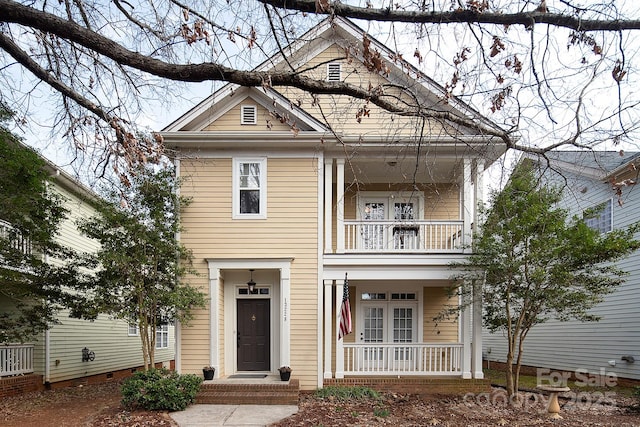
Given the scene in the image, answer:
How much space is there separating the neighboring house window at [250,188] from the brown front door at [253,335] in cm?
236

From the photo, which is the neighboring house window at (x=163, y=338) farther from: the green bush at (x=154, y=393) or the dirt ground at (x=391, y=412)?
the green bush at (x=154, y=393)

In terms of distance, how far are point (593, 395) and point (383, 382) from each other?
5.13 m

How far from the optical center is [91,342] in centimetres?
1495

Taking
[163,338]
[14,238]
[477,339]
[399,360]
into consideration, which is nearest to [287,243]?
[399,360]

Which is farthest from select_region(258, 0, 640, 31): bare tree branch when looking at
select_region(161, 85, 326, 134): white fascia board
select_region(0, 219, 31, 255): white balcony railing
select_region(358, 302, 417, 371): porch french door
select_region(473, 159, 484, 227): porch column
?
select_region(0, 219, 31, 255): white balcony railing

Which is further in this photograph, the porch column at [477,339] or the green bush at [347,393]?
the porch column at [477,339]

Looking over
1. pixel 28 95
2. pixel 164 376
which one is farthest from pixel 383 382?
pixel 28 95

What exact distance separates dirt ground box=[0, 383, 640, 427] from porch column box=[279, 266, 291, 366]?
100 centimetres

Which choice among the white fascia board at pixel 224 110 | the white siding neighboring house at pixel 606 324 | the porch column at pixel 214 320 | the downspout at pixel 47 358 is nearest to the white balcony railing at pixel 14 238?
the downspout at pixel 47 358

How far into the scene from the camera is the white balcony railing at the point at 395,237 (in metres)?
10.7

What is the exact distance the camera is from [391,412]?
8.54 m

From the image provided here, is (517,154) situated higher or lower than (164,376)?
higher

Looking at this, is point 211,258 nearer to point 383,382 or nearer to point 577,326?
point 383,382

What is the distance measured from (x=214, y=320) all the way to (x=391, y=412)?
4480 mm
